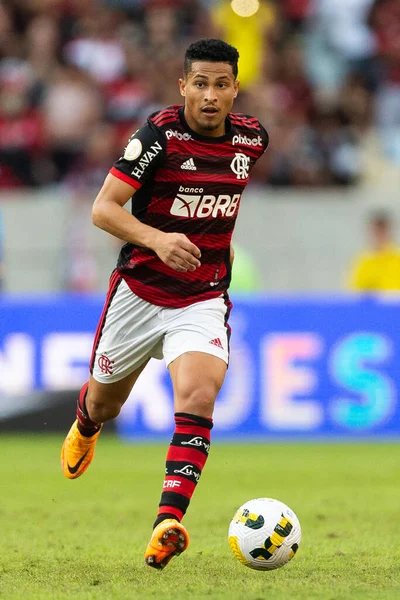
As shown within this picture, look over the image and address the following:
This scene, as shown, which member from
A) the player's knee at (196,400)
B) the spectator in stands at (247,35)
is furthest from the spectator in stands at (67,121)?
the player's knee at (196,400)

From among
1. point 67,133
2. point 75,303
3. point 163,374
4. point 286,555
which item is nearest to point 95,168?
point 67,133

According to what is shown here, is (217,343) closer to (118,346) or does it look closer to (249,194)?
(118,346)

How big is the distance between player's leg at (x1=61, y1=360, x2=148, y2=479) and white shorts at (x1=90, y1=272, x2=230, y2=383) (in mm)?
106

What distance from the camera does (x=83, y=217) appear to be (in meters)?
13.0

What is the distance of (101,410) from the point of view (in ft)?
21.4

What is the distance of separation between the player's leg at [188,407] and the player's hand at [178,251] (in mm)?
514

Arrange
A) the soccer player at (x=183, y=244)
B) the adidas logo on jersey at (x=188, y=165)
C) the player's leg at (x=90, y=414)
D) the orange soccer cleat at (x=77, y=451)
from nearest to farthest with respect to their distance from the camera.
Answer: the soccer player at (x=183, y=244)
the adidas logo on jersey at (x=188, y=165)
the player's leg at (x=90, y=414)
the orange soccer cleat at (x=77, y=451)

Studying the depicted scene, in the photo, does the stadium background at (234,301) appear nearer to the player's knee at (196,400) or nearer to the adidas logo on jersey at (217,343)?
the player's knee at (196,400)

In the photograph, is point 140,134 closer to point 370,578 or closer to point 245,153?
point 245,153

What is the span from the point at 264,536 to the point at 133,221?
61.2 inches

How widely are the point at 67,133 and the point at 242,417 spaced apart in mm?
4023

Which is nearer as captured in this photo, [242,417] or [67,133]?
[242,417]

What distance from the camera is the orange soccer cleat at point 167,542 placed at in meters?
4.99

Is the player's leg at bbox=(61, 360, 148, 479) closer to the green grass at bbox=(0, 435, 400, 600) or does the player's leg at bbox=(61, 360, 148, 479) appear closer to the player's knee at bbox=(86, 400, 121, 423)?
the player's knee at bbox=(86, 400, 121, 423)
